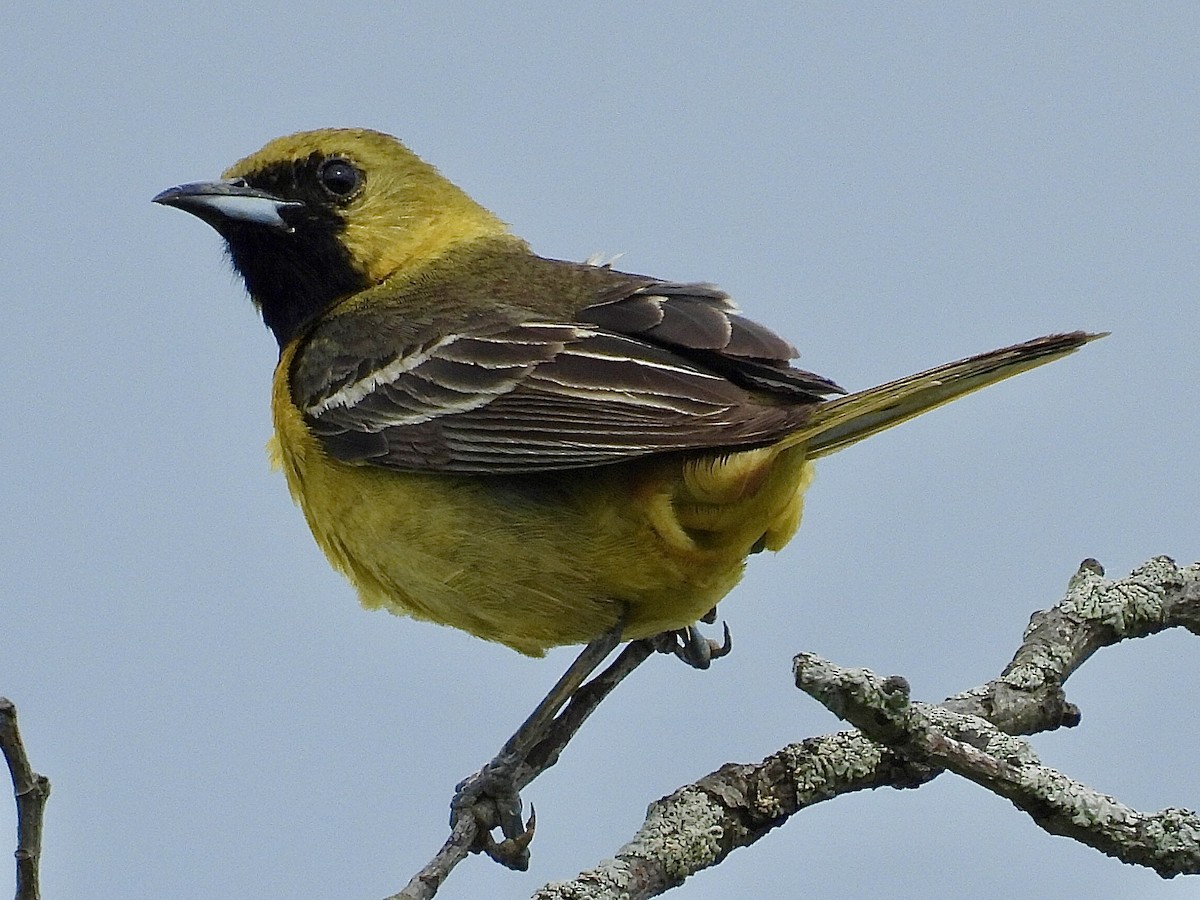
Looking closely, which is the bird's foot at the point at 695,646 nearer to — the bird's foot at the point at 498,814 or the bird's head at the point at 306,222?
the bird's foot at the point at 498,814

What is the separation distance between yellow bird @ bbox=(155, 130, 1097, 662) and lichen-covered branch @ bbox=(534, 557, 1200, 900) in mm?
675

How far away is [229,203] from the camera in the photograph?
5633 mm

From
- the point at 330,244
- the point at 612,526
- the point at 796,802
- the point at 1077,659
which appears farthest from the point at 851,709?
the point at 330,244

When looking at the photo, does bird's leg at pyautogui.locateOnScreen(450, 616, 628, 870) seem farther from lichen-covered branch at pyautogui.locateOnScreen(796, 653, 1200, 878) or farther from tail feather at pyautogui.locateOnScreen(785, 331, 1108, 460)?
lichen-covered branch at pyautogui.locateOnScreen(796, 653, 1200, 878)

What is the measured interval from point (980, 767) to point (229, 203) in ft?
11.5

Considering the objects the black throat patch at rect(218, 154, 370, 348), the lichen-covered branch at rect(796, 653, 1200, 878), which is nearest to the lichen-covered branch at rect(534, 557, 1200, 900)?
the lichen-covered branch at rect(796, 653, 1200, 878)

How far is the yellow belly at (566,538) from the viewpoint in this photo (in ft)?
14.1

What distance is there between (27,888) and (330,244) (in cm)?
350

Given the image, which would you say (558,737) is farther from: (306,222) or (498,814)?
(306,222)

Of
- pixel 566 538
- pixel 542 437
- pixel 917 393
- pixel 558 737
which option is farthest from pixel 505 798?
pixel 917 393

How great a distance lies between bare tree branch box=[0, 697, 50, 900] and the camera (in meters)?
2.63

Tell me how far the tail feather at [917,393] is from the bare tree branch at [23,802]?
7.16 ft

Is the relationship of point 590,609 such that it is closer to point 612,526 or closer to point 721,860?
point 612,526

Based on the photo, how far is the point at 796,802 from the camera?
160 inches
